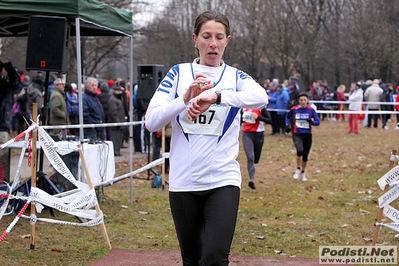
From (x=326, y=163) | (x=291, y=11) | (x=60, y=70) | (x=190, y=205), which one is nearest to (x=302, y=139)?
(x=326, y=163)

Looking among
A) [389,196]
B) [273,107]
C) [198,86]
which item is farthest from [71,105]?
[198,86]


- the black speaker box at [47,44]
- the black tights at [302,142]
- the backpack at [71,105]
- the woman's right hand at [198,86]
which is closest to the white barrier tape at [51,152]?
the black speaker box at [47,44]

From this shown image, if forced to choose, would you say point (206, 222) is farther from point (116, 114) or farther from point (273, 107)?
point (273, 107)

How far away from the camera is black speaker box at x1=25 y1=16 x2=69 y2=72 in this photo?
921 centimetres

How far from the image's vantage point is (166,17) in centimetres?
3772

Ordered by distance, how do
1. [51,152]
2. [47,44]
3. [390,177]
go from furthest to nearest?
[47,44] → [51,152] → [390,177]

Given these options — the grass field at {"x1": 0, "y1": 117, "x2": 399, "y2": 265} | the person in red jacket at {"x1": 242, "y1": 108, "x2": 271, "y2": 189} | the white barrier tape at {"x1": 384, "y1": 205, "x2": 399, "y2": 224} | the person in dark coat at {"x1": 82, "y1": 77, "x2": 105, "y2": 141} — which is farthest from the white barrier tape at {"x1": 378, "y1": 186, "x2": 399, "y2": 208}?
the person in dark coat at {"x1": 82, "y1": 77, "x2": 105, "y2": 141}

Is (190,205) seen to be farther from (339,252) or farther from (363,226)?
(363,226)

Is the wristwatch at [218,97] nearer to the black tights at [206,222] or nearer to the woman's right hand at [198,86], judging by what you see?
the woman's right hand at [198,86]

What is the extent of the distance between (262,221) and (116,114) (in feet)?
31.8

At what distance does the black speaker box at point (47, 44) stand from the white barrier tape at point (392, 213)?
4.47 metres

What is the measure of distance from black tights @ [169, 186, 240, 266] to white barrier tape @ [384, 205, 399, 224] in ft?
11.6

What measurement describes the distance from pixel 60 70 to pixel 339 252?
424 cm

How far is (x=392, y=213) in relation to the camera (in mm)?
7551
